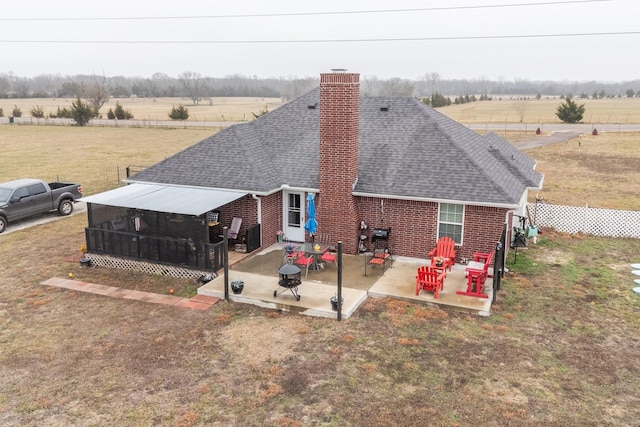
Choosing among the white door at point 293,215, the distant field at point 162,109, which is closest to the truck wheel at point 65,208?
the white door at point 293,215

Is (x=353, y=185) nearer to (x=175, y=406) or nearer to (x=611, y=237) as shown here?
(x=175, y=406)

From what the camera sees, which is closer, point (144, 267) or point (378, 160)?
point (144, 267)

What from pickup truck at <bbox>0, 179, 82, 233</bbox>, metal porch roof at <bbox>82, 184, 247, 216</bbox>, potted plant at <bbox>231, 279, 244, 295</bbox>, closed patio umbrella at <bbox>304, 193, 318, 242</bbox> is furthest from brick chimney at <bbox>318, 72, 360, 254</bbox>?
pickup truck at <bbox>0, 179, 82, 233</bbox>

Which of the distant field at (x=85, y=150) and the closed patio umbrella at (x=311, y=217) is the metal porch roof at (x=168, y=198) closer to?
the closed patio umbrella at (x=311, y=217)

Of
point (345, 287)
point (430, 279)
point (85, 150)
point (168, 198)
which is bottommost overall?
point (345, 287)

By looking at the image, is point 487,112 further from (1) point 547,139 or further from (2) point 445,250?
(2) point 445,250

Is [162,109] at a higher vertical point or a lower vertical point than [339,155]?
higher

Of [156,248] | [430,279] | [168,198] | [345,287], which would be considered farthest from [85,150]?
[430,279]
